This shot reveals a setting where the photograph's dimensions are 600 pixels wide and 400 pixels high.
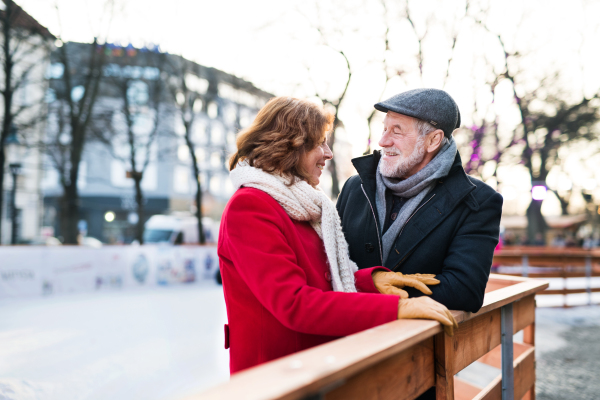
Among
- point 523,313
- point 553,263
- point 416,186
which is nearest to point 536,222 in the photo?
point 553,263

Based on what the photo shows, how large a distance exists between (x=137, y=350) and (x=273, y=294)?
4.56 m

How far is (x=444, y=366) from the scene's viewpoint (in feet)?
5.06

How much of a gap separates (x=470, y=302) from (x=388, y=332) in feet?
2.14

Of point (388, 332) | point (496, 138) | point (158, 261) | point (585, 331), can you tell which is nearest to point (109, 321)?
point (158, 261)

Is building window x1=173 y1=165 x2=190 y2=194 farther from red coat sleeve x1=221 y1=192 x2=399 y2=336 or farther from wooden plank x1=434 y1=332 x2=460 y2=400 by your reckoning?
wooden plank x1=434 y1=332 x2=460 y2=400

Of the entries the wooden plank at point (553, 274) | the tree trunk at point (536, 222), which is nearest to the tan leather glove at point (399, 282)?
the wooden plank at point (553, 274)

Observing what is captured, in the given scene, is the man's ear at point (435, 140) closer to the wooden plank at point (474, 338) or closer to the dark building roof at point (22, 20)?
the wooden plank at point (474, 338)

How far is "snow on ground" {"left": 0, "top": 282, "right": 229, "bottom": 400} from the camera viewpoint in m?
4.02

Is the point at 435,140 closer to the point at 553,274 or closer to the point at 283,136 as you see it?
the point at 283,136

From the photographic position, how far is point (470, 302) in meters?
1.68

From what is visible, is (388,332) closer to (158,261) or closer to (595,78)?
(158,261)

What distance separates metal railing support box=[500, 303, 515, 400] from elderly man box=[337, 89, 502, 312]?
461 mm

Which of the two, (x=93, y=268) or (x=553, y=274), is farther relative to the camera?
(x=93, y=268)

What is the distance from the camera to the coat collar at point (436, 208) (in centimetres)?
197
